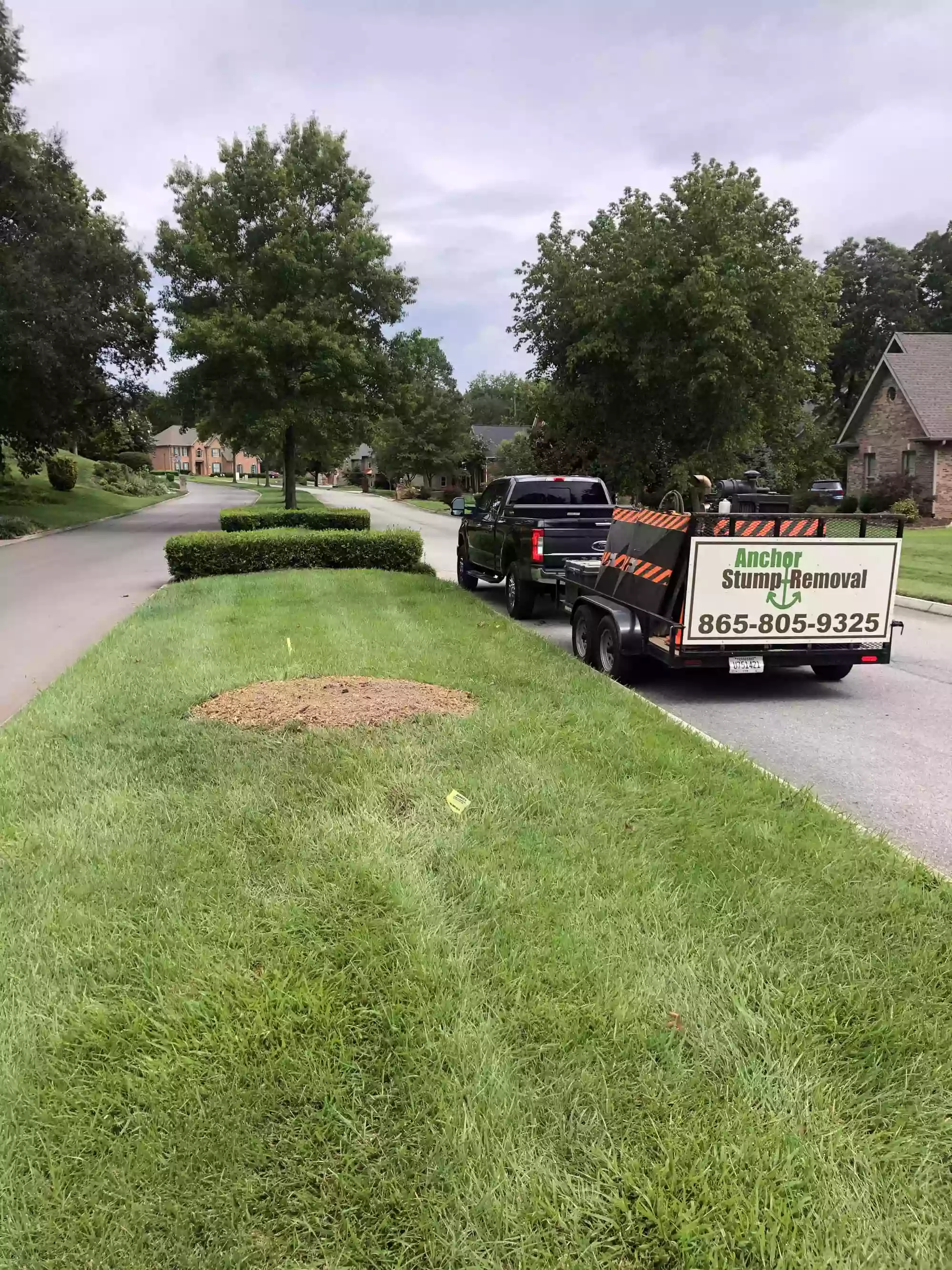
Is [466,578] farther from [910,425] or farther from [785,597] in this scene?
[910,425]

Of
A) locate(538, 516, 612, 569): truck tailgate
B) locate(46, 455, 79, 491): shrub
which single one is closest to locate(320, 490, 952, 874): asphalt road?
locate(538, 516, 612, 569): truck tailgate

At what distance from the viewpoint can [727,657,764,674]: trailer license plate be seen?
286 inches

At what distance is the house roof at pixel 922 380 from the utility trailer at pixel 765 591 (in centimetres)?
2908

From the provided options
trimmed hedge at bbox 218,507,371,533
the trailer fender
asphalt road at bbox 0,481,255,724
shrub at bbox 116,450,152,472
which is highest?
shrub at bbox 116,450,152,472

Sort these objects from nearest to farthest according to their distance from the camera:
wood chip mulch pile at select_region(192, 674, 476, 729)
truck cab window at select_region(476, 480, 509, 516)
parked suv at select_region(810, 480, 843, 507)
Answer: wood chip mulch pile at select_region(192, 674, 476, 729) < parked suv at select_region(810, 480, 843, 507) < truck cab window at select_region(476, 480, 509, 516)

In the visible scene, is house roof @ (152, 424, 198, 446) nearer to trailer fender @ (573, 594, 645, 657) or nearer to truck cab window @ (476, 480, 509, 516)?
truck cab window @ (476, 480, 509, 516)

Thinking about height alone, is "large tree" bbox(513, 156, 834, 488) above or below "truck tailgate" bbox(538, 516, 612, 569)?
above

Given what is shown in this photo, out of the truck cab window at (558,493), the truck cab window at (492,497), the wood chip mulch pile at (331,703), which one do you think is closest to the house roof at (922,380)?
the truck cab window at (558,493)

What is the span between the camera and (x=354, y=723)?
5.71 m

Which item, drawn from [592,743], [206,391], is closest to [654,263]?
[206,391]

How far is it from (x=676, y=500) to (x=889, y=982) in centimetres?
533

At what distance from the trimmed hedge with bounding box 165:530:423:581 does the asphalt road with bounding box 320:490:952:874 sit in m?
6.07

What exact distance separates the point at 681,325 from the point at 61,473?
3074 cm

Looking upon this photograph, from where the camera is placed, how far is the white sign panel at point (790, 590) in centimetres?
699
